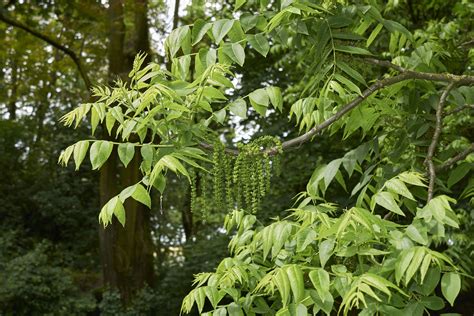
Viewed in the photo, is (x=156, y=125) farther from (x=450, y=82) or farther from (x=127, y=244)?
(x=127, y=244)

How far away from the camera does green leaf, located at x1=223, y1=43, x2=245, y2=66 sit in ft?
9.11

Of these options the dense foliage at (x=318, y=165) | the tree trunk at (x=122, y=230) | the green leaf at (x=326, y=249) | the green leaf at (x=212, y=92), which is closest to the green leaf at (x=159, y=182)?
the dense foliage at (x=318, y=165)

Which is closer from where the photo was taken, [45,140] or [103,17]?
[103,17]

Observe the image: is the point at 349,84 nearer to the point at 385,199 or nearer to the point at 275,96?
the point at 275,96

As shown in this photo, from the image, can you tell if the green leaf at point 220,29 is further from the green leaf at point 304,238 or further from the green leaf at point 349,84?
the green leaf at point 304,238

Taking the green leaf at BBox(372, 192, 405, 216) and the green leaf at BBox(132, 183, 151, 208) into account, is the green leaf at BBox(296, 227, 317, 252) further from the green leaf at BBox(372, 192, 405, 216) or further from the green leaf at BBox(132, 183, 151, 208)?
the green leaf at BBox(132, 183, 151, 208)

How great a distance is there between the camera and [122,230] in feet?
41.0

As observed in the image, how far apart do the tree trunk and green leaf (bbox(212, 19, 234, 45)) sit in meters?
9.54

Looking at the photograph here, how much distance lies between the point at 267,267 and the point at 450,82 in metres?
1.29

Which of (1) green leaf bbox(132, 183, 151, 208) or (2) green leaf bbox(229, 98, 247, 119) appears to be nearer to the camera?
(1) green leaf bbox(132, 183, 151, 208)

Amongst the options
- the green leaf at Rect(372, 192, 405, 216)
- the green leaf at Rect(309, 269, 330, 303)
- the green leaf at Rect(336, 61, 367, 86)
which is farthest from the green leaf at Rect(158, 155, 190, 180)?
the green leaf at Rect(336, 61, 367, 86)

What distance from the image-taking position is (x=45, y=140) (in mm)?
17125

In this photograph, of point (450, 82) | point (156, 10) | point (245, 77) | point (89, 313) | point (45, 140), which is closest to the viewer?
point (450, 82)

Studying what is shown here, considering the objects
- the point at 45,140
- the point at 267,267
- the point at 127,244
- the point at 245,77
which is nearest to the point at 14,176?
the point at 45,140
